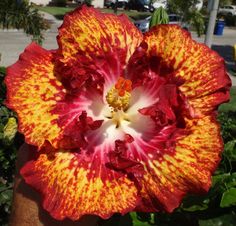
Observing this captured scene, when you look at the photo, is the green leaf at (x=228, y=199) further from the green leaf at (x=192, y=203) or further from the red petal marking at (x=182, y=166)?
the red petal marking at (x=182, y=166)

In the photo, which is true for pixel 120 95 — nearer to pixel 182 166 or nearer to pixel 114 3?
pixel 182 166

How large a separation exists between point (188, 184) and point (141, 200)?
0.09 m

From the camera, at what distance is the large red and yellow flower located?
0.80 meters

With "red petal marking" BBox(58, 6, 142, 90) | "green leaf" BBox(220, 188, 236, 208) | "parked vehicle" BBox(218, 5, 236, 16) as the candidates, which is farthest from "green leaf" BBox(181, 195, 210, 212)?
"parked vehicle" BBox(218, 5, 236, 16)

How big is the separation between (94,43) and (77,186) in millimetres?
279

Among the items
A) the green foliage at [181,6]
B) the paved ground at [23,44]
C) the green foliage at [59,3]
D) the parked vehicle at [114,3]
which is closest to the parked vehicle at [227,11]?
the parked vehicle at [114,3]

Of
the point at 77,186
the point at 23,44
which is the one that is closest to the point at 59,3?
the point at 23,44

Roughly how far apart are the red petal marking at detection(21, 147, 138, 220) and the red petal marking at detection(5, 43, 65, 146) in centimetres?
5

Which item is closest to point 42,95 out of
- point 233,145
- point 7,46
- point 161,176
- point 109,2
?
point 161,176

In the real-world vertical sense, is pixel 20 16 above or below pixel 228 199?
below

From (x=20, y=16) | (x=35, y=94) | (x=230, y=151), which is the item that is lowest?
(x=20, y=16)

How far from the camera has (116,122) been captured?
0.94 meters

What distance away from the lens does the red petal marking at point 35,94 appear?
0.84 meters

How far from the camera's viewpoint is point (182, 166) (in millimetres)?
813
